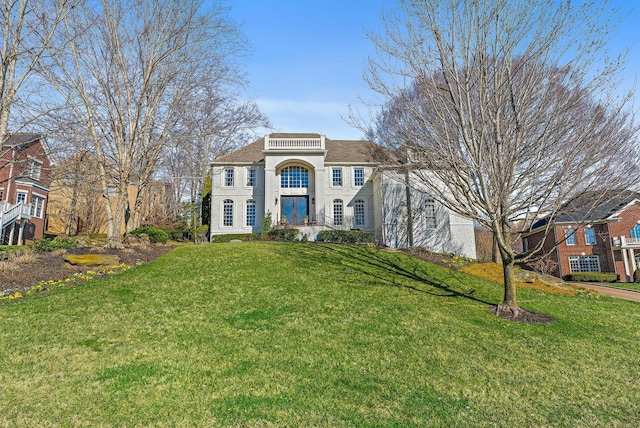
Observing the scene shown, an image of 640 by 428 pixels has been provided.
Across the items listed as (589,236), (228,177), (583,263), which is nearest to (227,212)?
(228,177)

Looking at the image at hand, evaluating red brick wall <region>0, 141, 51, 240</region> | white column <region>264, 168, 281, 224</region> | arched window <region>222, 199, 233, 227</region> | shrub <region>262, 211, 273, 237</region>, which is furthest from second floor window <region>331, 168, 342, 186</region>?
red brick wall <region>0, 141, 51, 240</region>

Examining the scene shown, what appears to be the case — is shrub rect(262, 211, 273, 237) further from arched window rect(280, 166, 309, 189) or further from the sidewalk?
the sidewalk

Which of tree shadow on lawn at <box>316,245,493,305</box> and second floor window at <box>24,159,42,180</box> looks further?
tree shadow on lawn at <box>316,245,493,305</box>

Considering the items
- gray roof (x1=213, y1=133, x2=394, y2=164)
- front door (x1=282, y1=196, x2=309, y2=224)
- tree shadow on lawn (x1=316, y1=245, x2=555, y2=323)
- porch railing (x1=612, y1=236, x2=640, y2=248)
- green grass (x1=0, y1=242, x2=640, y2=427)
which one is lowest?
green grass (x1=0, y1=242, x2=640, y2=427)

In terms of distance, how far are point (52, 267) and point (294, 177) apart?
52.0ft

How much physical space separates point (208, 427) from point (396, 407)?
2.02 meters

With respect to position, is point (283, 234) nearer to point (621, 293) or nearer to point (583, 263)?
point (621, 293)

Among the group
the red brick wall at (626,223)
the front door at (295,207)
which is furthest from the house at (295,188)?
the red brick wall at (626,223)

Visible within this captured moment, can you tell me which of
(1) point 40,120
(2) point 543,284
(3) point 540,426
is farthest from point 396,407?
(1) point 40,120

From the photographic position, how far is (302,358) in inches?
213

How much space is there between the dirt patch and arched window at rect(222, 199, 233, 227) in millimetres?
10099

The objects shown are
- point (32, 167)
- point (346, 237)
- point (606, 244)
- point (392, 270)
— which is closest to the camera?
point (32, 167)

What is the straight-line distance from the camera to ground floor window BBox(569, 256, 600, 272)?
28270mm

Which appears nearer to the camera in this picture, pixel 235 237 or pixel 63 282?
pixel 63 282
